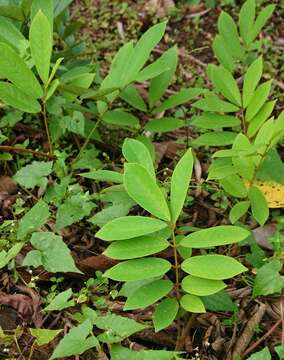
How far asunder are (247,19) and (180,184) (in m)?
1.05

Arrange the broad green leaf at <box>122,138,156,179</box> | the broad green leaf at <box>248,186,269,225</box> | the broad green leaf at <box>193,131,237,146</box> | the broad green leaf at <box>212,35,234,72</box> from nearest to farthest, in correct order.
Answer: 1. the broad green leaf at <box>122,138,156,179</box>
2. the broad green leaf at <box>248,186,269,225</box>
3. the broad green leaf at <box>193,131,237,146</box>
4. the broad green leaf at <box>212,35,234,72</box>

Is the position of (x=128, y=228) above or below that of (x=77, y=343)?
above

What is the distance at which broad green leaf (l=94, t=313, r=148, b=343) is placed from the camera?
164cm

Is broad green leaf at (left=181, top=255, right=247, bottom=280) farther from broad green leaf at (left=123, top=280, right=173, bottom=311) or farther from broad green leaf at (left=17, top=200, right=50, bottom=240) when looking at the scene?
broad green leaf at (left=17, top=200, right=50, bottom=240)

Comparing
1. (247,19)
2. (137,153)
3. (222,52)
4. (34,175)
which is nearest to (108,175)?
(137,153)

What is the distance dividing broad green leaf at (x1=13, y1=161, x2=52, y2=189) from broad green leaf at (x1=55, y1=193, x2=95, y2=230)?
0.11m

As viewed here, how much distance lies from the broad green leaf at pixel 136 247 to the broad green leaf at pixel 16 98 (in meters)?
0.67

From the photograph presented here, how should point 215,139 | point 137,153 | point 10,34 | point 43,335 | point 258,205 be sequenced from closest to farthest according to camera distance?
point 43,335 < point 137,153 < point 258,205 < point 215,139 < point 10,34

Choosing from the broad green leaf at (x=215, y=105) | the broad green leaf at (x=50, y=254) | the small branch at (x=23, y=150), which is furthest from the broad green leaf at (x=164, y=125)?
the broad green leaf at (x=50, y=254)

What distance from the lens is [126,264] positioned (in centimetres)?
157

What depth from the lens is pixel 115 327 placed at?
167 centimetres

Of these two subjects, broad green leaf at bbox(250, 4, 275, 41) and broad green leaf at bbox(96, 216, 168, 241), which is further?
broad green leaf at bbox(250, 4, 275, 41)

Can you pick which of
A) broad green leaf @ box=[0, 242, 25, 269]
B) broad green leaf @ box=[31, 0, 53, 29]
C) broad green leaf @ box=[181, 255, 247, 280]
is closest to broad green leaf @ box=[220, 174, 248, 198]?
broad green leaf @ box=[181, 255, 247, 280]

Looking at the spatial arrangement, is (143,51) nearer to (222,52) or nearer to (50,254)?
(222,52)
